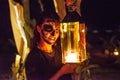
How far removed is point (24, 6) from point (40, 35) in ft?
1.27

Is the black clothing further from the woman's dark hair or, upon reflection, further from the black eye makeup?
the black eye makeup

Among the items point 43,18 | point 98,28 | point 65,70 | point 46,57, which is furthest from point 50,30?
point 98,28

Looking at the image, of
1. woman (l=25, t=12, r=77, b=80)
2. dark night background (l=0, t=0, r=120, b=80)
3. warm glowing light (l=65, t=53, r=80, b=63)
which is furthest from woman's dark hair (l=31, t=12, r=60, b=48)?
dark night background (l=0, t=0, r=120, b=80)

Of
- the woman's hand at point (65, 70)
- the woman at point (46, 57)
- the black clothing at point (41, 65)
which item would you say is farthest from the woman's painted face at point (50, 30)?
the woman's hand at point (65, 70)

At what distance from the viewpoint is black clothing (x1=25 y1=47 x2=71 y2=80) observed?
124 inches

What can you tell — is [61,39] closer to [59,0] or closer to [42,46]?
[42,46]

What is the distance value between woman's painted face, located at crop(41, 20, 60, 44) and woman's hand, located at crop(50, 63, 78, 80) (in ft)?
0.88

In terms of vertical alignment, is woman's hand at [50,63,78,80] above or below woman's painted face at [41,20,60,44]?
below

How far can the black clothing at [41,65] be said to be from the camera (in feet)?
10.3

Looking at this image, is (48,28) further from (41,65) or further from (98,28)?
(98,28)

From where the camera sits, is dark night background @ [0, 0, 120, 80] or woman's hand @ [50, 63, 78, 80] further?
dark night background @ [0, 0, 120, 80]

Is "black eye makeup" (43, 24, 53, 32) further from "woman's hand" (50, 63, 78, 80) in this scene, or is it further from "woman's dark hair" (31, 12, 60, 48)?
"woman's hand" (50, 63, 78, 80)

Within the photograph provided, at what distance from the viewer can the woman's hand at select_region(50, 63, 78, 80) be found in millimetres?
3129

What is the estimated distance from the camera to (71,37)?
3068mm
